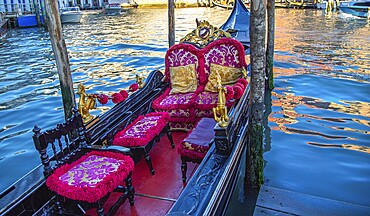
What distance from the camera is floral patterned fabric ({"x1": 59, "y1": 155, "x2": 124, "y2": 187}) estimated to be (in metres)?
1.88

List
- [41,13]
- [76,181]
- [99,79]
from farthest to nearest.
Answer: [41,13] < [99,79] < [76,181]

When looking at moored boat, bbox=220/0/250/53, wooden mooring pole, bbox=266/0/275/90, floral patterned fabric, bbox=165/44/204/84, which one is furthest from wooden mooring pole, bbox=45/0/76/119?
moored boat, bbox=220/0/250/53

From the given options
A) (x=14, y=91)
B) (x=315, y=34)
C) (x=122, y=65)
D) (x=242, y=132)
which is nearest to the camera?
(x=242, y=132)

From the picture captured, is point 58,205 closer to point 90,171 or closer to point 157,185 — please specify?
point 90,171

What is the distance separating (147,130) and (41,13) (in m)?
17.3

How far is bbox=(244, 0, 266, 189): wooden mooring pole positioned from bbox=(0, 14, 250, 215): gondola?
0.38 feet

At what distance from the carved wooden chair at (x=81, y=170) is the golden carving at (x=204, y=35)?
1.98 metres

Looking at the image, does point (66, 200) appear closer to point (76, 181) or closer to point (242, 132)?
point (76, 181)

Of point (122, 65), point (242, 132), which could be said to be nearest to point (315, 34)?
point (122, 65)

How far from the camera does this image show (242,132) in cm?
266

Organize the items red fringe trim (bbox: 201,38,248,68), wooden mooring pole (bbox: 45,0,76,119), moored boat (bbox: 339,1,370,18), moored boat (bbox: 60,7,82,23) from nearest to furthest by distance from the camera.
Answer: wooden mooring pole (bbox: 45,0,76,119) → red fringe trim (bbox: 201,38,248,68) → moored boat (bbox: 339,1,370,18) → moored boat (bbox: 60,7,82,23)

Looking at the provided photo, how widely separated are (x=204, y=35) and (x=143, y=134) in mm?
1708

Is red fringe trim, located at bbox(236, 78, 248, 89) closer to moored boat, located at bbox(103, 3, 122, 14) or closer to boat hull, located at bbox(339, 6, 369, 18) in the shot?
boat hull, located at bbox(339, 6, 369, 18)

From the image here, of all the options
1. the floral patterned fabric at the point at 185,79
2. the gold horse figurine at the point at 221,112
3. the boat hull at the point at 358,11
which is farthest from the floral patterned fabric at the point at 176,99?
the boat hull at the point at 358,11
